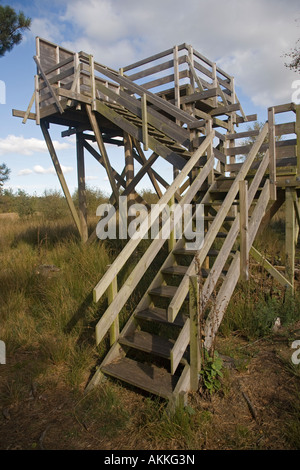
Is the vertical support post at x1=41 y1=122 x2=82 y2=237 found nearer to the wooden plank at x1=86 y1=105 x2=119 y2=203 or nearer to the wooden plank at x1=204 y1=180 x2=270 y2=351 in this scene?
the wooden plank at x1=86 y1=105 x2=119 y2=203

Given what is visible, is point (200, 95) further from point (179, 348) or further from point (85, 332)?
point (179, 348)

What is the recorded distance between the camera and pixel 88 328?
16.3 ft

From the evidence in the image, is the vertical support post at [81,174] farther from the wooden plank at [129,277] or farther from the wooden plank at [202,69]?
the wooden plank at [129,277]

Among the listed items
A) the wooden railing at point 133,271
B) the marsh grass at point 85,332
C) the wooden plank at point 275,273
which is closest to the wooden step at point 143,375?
the marsh grass at point 85,332

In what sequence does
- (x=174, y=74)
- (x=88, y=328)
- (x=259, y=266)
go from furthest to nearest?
(x=174, y=74)
(x=259, y=266)
(x=88, y=328)

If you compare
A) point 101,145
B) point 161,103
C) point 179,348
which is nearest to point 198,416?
point 179,348

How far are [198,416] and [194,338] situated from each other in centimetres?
70

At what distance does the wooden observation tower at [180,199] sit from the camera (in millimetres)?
3742

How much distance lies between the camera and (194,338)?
343 centimetres

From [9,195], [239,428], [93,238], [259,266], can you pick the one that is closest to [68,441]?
[239,428]

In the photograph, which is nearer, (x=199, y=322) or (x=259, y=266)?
(x=199, y=322)

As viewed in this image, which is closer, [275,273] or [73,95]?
[275,273]

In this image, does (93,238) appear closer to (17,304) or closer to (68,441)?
(17,304)
